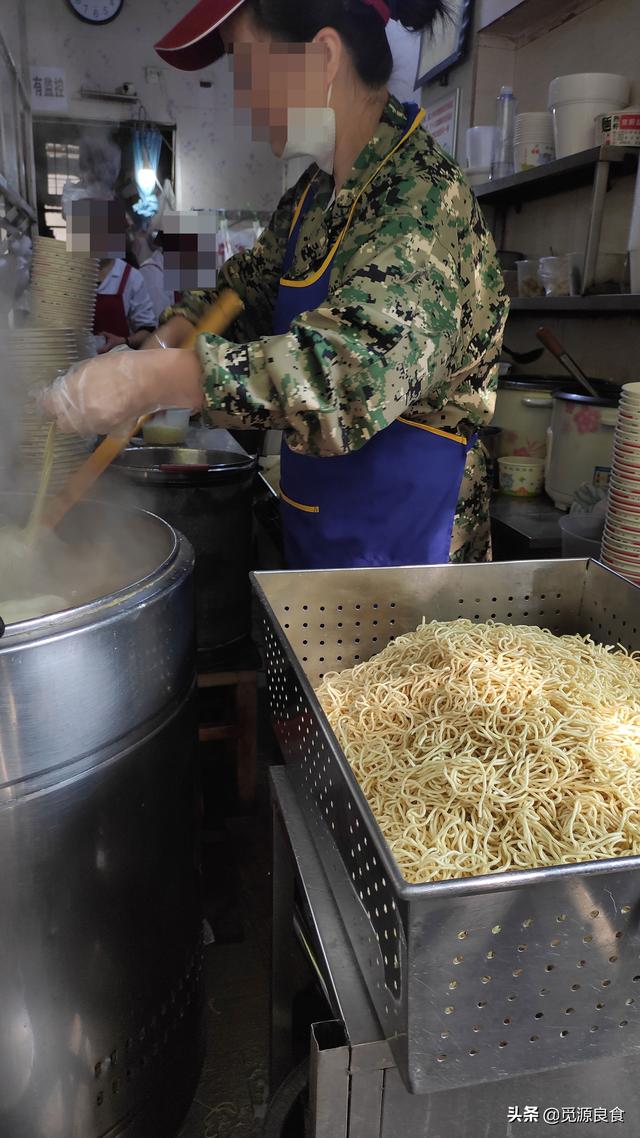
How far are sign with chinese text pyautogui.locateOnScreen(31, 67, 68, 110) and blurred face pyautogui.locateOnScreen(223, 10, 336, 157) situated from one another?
22.6 feet

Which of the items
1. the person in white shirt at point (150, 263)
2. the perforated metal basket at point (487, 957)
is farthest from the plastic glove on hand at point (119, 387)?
the person in white shirt at point (150, 263)

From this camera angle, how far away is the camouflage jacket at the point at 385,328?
1.40 meters

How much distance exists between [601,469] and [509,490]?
635 mm

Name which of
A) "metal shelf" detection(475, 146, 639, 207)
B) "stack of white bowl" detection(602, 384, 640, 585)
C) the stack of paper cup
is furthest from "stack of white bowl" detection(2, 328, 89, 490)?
the stack of paper cup

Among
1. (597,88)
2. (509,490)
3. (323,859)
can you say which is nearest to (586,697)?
(323,859)

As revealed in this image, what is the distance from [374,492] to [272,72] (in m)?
0.95

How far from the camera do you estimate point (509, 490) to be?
3.36 meters

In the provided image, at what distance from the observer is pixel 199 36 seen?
1.69 m

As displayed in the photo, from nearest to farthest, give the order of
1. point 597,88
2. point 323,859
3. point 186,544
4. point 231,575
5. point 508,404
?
1. point 323,859
2. point 186,544
3. point 231,575
4. point 597,88
5. point 508,404

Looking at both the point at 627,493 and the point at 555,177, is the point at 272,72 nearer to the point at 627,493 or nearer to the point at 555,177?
the point at 627,493

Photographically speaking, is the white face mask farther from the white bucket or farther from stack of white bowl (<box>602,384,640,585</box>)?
the white bucket

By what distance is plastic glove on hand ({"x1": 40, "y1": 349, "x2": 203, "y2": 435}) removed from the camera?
1424 mm

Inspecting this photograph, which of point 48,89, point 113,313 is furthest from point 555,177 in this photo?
point 48,89

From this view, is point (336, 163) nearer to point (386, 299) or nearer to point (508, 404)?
point (386, 299)
